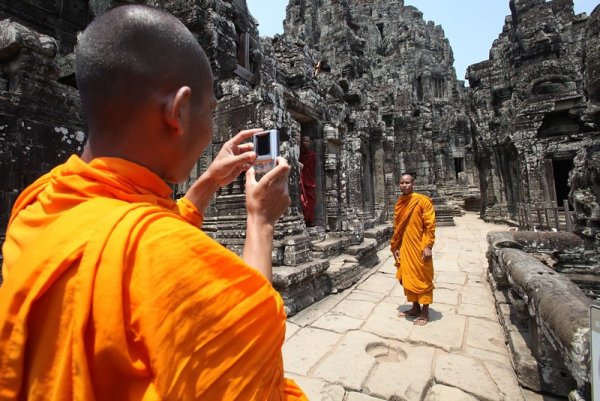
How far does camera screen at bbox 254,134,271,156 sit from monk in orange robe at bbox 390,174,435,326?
3837 millimetres

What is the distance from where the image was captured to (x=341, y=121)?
27.5 feet

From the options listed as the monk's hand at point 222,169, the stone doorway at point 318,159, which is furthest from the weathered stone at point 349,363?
the stone doorway at point 318,159

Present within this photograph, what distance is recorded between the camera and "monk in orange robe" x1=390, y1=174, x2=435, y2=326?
4.45 m

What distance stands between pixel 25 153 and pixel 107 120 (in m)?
3.00

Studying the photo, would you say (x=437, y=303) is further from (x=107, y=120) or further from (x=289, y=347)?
(x=107, y=120)

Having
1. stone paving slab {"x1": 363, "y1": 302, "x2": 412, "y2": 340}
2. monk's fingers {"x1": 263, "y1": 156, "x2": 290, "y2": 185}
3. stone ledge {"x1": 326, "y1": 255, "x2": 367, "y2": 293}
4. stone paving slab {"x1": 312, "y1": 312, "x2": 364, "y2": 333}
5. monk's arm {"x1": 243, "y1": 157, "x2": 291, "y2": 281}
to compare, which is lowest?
stone paving slab {"x1": 363, "y1": 302, "x2": 412, "y2": 340}

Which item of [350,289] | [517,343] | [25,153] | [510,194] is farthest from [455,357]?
[510,194]

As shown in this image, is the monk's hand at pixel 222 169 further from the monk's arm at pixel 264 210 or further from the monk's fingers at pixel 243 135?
the monk's arm at pixel 264 210

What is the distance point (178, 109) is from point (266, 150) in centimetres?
49

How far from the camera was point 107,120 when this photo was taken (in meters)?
0.85

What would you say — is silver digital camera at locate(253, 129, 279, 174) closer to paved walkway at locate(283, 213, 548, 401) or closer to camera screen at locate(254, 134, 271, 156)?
camera screen at locate(254, 134, 271, 156)

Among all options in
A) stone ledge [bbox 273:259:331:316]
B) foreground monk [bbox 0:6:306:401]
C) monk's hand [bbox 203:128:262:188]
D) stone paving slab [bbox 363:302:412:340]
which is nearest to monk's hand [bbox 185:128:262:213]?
monk's hand [bbox 203:128:262:188]

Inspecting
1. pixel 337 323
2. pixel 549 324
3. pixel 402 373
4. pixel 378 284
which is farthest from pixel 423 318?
pixel 549 324

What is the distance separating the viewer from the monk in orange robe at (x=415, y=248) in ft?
14.6
